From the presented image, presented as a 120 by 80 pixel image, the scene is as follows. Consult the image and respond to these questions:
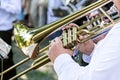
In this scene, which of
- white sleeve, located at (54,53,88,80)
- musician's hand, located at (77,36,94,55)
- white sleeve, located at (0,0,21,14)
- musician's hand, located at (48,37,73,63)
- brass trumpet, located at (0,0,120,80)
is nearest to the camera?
white sleeve, located at (54,53,88,80)

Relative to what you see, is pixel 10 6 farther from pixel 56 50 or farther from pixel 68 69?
pixel 68 69

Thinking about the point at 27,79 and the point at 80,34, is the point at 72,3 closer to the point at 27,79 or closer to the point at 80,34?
the point at 27,79

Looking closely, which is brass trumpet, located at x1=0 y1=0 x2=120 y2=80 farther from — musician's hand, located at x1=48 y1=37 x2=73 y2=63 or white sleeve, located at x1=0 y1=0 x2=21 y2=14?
white sleeve, located at x1=0 y1=0 x2=21 y2=14

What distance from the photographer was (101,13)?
2.84 meters

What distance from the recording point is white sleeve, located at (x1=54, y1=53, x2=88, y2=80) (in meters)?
1.86

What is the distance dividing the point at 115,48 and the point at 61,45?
1.92 feet

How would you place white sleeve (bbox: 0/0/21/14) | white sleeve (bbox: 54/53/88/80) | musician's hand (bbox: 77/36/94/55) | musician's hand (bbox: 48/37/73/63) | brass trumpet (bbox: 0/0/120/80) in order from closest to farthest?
white sleeve (bbox: 54/53/88/80) < musician's hand (bbox: 48/37/73/63) < brass trumpet (bbox: 0/0/120/80) < musician's hand (bbox: 77/36/94/55) < white sleeve (bbox: 0/0/21/14)

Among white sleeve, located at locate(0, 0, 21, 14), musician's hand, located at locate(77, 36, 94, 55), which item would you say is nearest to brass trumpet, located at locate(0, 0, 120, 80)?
musician's hand, located at locate(77, 36, 94, 55)

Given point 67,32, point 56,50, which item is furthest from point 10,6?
point 56,50

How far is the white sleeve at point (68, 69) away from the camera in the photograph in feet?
6.11

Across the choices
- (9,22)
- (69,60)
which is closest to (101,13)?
(69,60)

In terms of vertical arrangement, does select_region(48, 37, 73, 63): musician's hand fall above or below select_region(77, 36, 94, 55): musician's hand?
above

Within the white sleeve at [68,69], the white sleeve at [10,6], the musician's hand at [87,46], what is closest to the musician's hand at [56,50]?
the white sleeve at [68,69]

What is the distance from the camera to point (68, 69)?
1.95m
